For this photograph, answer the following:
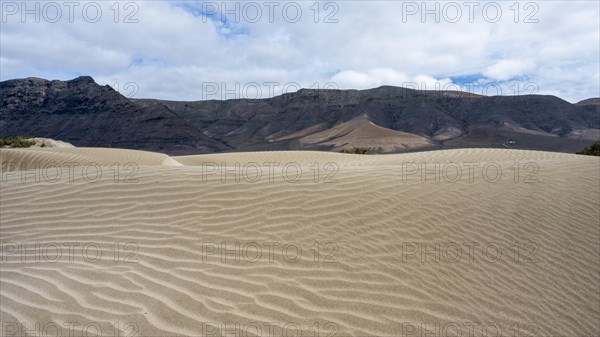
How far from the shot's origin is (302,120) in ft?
293

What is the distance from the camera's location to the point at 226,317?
11.1ft

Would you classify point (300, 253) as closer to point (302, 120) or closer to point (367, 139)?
point (367, 139)

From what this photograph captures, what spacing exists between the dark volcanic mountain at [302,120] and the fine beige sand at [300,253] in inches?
1662

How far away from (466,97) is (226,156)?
79501mm

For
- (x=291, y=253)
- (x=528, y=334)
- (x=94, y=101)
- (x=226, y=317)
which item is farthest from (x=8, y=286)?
(x=94, y=101)

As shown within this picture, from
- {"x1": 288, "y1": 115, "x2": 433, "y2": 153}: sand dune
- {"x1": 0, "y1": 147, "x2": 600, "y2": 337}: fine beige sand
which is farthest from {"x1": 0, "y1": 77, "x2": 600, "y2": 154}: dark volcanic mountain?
{"x1": 0, "y1": 147, "x2": 600, "y2": 337}: fine beige sand

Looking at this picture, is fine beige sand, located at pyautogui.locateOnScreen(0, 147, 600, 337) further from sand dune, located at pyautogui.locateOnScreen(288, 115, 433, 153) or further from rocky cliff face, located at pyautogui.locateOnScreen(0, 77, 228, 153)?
rocky cliff face, located at pyautogui.locateOnScreen(0, 77, 228, 153)

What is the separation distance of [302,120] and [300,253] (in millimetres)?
85667

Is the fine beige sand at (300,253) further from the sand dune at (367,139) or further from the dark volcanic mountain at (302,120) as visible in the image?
the dark volcanic mountain at (302,120)

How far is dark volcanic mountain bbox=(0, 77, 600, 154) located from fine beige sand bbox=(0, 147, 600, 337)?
4222cm

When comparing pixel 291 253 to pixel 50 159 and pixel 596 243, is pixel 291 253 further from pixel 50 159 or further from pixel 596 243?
pixel 50 159

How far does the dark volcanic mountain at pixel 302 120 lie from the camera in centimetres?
6041

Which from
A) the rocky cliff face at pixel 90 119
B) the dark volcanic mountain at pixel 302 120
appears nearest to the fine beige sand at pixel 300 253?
the dark volcanic mountain at pixel 302 120

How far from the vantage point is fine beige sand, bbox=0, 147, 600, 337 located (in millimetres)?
3455
